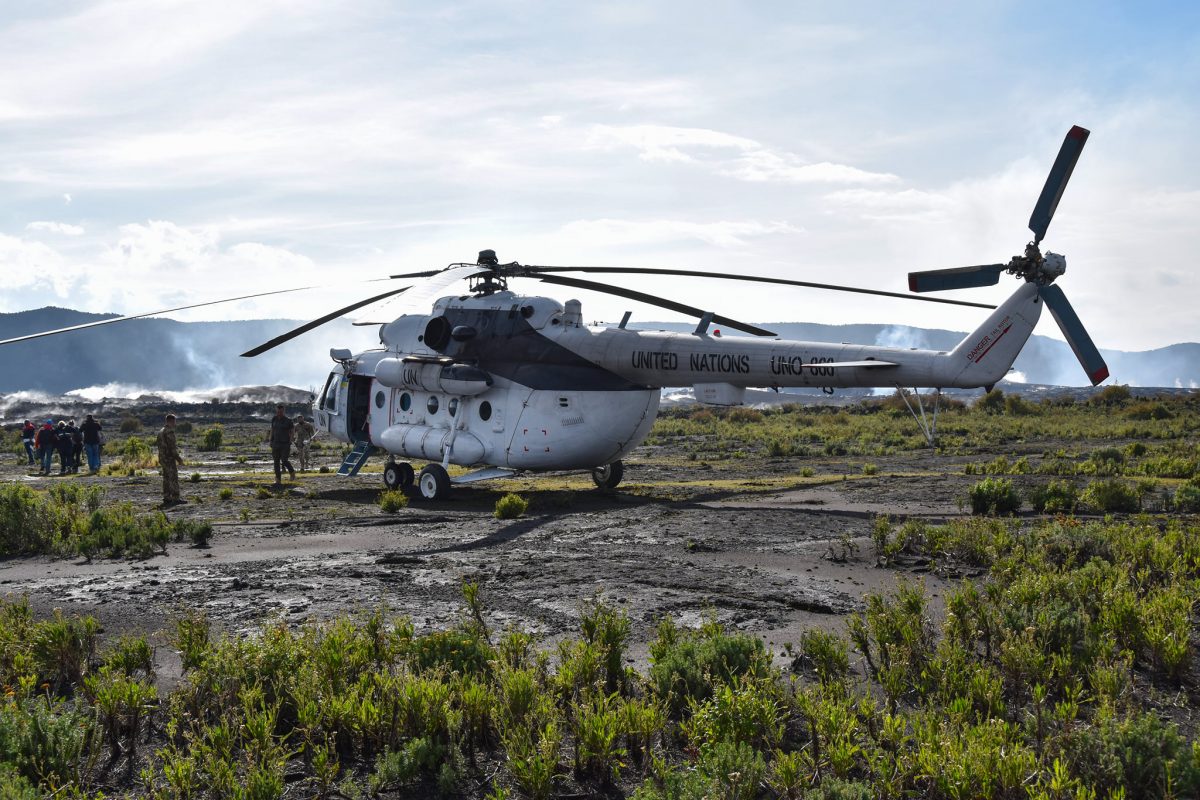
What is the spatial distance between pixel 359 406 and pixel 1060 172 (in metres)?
15.5

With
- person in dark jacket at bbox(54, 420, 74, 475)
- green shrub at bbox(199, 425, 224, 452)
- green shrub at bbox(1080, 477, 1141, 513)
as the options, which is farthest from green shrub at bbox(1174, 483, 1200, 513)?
green shrub at bbox(199, 425, 224, 452)

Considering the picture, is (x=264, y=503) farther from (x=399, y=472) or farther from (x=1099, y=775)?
(x=1099, y=775)

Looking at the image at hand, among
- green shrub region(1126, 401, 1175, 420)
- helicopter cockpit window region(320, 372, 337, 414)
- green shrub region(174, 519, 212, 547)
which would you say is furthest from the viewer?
green shrub region(1126, 401, 1175, 420)

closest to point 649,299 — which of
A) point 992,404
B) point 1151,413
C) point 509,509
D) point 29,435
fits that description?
point 509,509

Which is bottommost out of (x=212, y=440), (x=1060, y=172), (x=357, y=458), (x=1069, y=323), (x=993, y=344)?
(x=212, y=440)

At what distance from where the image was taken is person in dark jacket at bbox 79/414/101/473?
1198 inches

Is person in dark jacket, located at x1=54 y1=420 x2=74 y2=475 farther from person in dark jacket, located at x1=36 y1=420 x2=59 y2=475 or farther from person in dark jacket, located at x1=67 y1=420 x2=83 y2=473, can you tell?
person in dark jacket, located at x1=36 y1=420 x2=59 y2=475

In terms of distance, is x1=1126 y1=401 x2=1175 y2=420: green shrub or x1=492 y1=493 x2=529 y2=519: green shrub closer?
x1=492 y1=493 x2=529 y2=519: green shrub

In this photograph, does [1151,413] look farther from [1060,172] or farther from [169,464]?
[169,464]

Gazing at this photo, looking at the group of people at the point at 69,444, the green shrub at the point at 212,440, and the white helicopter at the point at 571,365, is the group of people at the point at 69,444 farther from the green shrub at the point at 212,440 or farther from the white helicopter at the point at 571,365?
the white helicopter at the point at 571,365

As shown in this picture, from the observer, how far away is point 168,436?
2012 centimetres

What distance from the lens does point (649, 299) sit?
19.2m

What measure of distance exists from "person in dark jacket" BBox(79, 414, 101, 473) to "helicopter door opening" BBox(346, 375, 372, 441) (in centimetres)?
1217

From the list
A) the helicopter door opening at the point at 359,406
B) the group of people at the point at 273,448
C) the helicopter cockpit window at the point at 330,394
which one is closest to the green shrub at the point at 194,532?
the group of people at the point at 273,448
